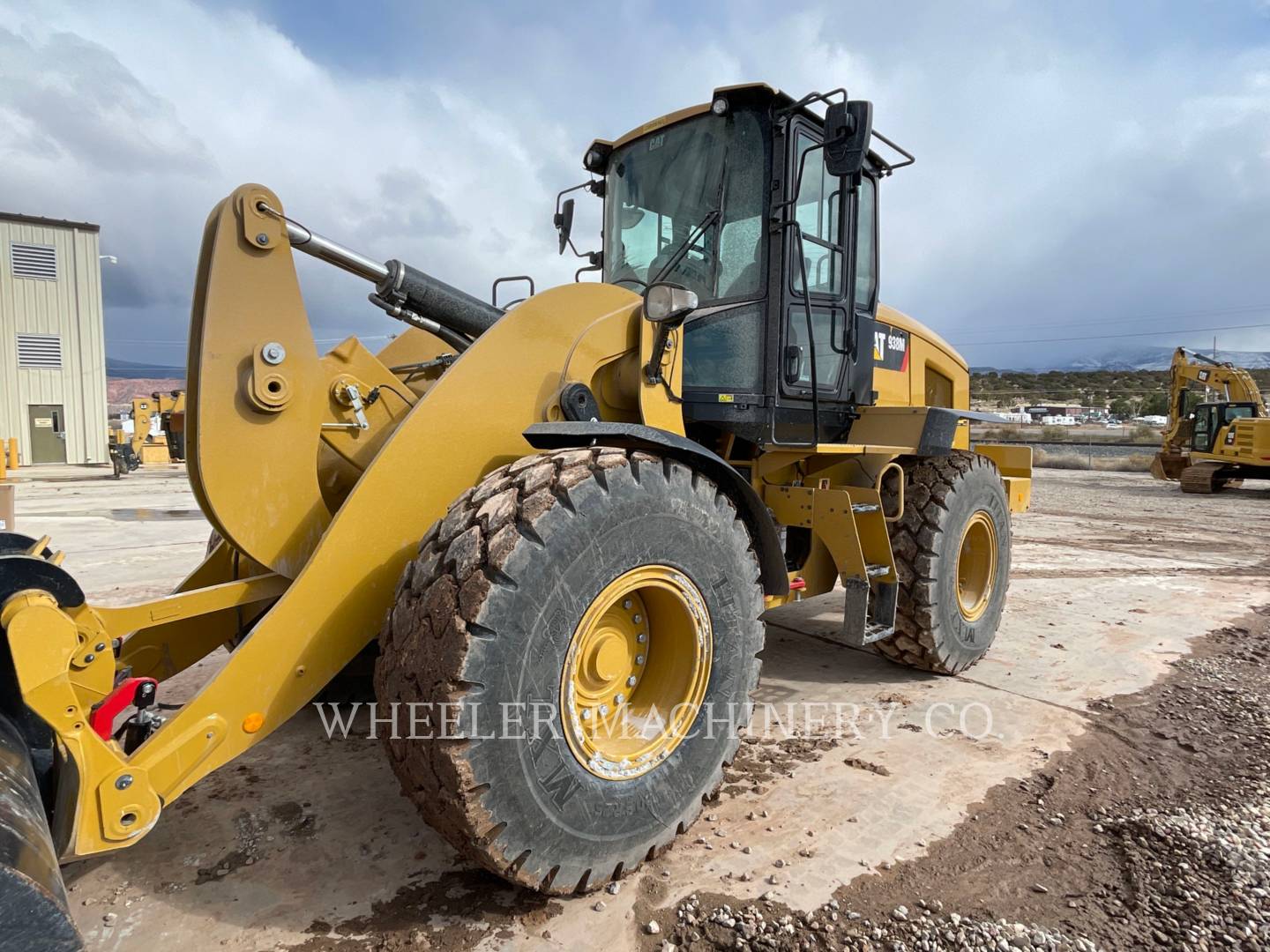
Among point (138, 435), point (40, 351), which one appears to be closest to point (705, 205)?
point (138, 435)

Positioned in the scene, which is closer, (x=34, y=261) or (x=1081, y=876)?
(x=1081, y=876)

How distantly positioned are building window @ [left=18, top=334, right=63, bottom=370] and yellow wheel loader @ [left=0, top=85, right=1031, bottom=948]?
31.0 metres

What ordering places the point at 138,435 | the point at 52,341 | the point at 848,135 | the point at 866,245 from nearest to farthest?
the point at 848,135 → the point at 866,245 → the point at 138,435 → the point at 52,341

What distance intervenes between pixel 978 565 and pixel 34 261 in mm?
33861

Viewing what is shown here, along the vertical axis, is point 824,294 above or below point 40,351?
below

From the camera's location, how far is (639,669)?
2793 millimetres

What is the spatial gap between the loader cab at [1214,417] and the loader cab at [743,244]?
1782cm

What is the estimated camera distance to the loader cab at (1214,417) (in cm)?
1734

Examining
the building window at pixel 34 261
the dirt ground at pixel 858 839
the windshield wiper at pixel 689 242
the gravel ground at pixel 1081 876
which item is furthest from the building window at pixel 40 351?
the gravel ground at pixel 1081 876

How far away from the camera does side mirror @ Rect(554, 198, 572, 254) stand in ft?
14.8

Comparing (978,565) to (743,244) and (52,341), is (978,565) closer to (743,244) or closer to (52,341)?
(743,244)

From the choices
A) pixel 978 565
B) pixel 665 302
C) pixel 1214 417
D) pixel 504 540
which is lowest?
pixel 978 565

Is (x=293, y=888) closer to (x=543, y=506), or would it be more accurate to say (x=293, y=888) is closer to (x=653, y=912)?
(x=653, y=912)

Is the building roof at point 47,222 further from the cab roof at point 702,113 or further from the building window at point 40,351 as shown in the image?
the cab roof at point 702,113
